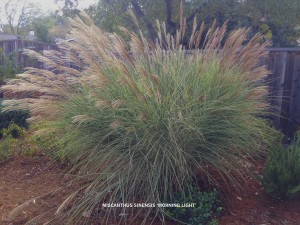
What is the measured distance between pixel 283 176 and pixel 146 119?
1495mm

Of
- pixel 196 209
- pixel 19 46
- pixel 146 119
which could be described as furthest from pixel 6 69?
pixel 196 209

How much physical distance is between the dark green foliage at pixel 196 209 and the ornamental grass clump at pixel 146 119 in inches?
4.3

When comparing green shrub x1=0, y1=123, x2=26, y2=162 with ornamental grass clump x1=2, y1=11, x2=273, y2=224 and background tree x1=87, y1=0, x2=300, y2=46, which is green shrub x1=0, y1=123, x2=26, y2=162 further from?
background tree x1=87, y1=0, x2=300, y2=46

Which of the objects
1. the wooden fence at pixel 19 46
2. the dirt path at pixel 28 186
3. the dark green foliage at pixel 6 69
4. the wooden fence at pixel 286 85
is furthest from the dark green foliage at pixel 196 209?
the wooden fence at pixel 19 46

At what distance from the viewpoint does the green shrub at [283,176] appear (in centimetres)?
449

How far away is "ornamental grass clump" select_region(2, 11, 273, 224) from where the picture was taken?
4.41 metres

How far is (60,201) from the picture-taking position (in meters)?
4.71

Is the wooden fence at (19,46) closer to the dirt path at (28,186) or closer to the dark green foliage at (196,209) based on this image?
the dirt path at (28,186)

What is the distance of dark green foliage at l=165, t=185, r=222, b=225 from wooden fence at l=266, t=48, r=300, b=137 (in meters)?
3.11

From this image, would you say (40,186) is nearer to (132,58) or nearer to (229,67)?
(132,58)

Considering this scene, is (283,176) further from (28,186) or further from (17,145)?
(17,145)

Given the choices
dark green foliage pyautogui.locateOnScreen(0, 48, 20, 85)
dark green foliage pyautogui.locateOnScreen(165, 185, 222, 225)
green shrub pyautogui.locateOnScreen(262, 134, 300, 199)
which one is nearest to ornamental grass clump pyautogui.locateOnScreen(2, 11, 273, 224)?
dark green foliage pyautogui.locateOnScreen(165, 185, 222, 225)

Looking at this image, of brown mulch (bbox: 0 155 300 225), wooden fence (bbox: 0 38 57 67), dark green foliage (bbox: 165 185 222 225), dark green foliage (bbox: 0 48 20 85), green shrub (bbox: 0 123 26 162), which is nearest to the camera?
dark green foliage (bbox: 165 185 222 225)

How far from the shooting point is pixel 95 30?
17.1ft
